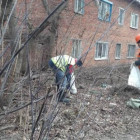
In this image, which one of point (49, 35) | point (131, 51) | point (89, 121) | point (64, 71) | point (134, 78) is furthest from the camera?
→ point (131, 51)

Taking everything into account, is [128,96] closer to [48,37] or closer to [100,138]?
[100,138]

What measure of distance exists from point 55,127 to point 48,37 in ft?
20.7

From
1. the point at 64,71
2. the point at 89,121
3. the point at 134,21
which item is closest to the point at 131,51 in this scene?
the point at 134,21

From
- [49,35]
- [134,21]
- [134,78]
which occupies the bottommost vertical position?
[134,78]

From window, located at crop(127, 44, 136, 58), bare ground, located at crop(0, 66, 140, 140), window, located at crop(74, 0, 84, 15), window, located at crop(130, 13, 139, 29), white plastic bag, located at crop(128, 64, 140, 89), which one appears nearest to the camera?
window, located at crop(74, 0, 84, 15)

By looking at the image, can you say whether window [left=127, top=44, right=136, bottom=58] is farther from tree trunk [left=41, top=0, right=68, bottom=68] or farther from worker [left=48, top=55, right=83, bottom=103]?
worker [left=48, top=55, right=83, bottom=103]

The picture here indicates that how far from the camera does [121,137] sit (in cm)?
389

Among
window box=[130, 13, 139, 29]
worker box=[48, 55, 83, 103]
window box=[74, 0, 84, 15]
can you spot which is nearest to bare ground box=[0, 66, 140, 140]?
window box=[74, 0, 84, 15]

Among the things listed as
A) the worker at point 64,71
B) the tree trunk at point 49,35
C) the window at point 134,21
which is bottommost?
the worker at point 64,71

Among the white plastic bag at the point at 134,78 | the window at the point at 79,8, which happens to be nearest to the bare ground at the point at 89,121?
the white plastic bag at the point at 134,78

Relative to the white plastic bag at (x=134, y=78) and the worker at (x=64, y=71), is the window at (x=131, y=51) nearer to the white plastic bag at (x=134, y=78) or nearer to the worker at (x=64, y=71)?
the white plastic bag at (x=134, y=78)

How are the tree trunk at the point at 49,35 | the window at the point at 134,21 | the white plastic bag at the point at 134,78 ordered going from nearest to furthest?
the tree trunk at the point at 49,35 → the white plastic bag at the point at 134,78 → the window at the point at 134,21

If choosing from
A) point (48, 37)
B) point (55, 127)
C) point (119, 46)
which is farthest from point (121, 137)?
point (119, 46)

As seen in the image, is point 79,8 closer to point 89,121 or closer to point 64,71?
point 64,71
